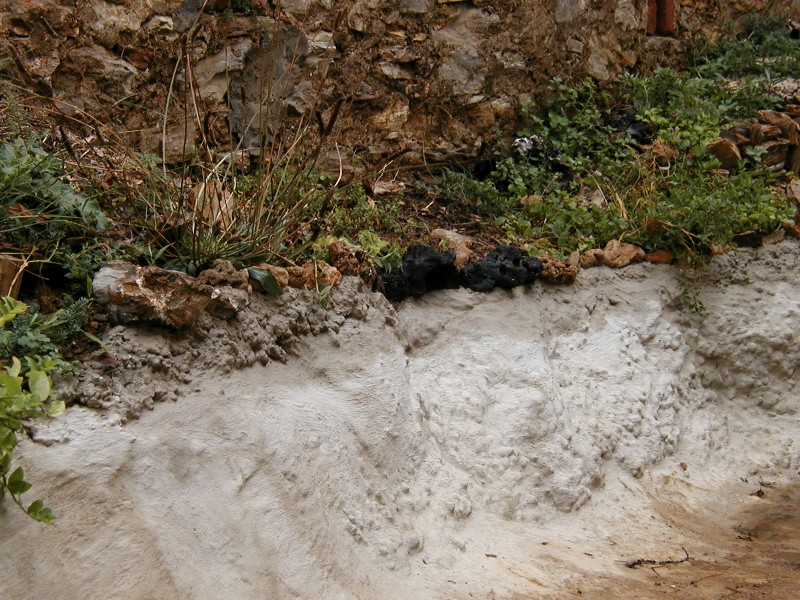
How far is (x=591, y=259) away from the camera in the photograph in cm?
489

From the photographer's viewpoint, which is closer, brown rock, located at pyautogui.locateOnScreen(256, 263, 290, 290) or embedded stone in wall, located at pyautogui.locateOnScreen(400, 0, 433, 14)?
brown rock, located at pyautogui.locateOnScreen(256, 263, 290, 290)

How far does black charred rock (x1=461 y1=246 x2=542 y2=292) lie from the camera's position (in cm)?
452

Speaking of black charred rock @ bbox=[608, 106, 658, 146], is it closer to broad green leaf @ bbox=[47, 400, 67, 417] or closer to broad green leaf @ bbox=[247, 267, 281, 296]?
broad green leaf @ bbox=[247, 267, 281, 296]

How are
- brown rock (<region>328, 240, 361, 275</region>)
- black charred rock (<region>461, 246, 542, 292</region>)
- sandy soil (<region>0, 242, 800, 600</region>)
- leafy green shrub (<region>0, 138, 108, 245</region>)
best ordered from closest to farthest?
1. sandy soil (<region>0, 242, 800, 600</region>)
2. leafy green shrub (<region>0, 138, 108, 245</region>)
3. brown rock (<region>328, 240, 361, 275</region>)
4. black charred rock (<region>461, 246, 542, 292</region>)

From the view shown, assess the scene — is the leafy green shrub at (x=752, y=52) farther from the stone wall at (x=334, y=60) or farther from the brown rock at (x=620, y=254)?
the brown rock at (x=620, y=254)

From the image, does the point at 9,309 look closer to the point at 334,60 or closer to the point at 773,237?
the point at 334,60

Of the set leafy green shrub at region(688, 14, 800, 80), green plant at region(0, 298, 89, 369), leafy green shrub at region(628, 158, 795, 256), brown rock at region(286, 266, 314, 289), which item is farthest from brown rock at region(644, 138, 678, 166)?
green plant at region(0, 298, 89, 369)

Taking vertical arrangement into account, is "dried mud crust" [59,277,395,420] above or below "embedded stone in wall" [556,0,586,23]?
below

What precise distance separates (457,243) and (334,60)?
1689 millimetres

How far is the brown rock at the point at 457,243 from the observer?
460cm

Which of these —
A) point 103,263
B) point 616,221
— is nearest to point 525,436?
point 616,221

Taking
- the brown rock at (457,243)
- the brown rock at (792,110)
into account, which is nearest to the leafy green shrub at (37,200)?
the brown rock at (457,243)

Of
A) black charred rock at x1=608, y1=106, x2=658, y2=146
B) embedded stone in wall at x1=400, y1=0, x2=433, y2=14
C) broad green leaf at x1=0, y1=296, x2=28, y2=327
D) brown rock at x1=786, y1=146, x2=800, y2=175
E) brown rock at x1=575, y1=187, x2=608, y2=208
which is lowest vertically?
brown rock at x1=575, y1=187, x2=608, y2=208

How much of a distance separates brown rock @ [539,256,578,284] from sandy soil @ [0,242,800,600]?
3.5 inches
